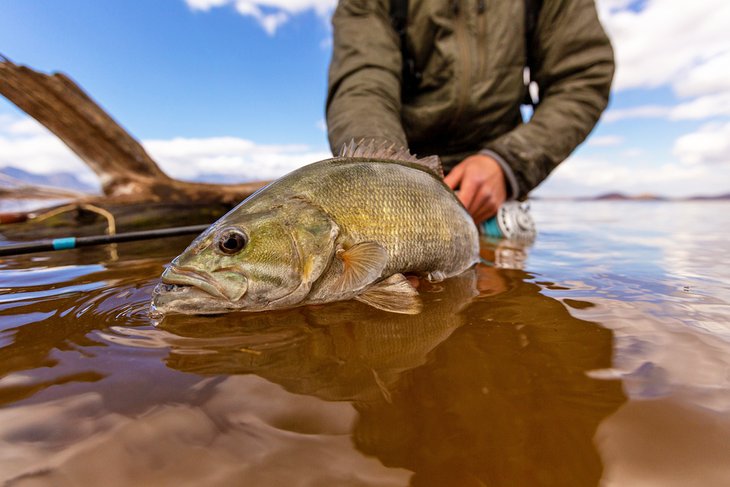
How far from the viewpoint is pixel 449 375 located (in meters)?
1.23

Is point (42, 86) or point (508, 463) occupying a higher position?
point (42, 86)

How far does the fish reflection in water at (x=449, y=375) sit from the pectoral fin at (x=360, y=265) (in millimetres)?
121

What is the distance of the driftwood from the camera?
5695 millimetres

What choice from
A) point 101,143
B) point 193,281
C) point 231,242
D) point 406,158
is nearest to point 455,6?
point 406,158

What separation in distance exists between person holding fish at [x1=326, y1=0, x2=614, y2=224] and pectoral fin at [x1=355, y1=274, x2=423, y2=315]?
2.02 m

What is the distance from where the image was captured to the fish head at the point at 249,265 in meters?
1.75

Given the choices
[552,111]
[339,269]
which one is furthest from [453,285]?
[552,111]

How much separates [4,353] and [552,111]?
4.68 metres

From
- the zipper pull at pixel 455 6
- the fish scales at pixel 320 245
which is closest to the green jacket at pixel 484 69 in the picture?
the zipper pull at pixel 455 6

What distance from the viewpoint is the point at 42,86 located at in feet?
18.8

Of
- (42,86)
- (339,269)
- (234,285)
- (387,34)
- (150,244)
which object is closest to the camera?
(234,285)

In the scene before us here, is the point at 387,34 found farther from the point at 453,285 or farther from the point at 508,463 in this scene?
the point at 508,463

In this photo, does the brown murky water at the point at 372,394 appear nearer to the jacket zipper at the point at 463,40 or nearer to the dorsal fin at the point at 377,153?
the dorsal fin at the point at 377,153

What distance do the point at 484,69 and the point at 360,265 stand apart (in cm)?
345
